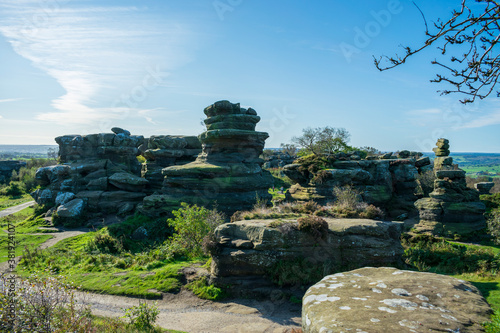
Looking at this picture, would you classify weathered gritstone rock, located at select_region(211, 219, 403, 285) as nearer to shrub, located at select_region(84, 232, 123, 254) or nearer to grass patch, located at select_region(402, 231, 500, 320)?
grass patch, located at select_region(402, 231, 500, 320)

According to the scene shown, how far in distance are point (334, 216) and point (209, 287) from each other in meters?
6.23

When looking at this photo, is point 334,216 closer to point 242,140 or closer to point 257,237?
point 257,237

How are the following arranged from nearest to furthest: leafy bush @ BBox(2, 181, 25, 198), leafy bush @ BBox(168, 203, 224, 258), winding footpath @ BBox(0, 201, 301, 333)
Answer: winding footpath @ BBox(0, 201, 301, 333) < leafy bush @ BBox(168, 203, 224, 258) < leafy bush @ BBox(2, 181, 25, 198)

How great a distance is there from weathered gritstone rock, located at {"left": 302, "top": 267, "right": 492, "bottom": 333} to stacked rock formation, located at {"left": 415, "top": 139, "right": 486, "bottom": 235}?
57.5 ft

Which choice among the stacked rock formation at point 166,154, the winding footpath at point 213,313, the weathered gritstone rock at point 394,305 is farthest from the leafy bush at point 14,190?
the weathered gritstone rock at point 394,305

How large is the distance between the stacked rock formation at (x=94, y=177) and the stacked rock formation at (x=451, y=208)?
24162 millimetres

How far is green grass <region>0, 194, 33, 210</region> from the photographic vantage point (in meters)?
38.0

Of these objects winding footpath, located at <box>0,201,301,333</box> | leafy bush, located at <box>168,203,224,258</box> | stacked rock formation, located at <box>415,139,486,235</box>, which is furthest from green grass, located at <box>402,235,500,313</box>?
leafy bush, located at <box>168,203,224,258</box>

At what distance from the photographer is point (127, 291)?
12.1 m

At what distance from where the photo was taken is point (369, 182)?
25672mm

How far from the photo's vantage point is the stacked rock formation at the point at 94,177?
93.8ft

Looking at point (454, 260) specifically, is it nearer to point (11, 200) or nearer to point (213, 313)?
point (213, 313)

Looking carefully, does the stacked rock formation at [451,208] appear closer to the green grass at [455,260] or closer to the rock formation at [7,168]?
the green grass at [455,260]

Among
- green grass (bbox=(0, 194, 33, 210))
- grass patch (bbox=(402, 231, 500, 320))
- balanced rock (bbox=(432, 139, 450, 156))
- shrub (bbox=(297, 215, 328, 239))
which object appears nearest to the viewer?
grass patch (bbox=(402, 231, 500, 320))
